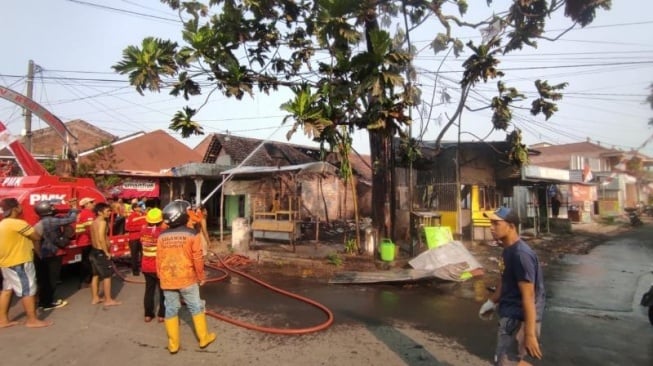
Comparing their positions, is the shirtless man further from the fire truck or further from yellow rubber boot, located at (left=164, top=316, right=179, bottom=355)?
yellow rubber boot, located at (left=164, top=316, right=179, bottom=355)

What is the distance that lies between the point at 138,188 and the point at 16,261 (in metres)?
14.6

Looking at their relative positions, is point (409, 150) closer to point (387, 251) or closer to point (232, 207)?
point (387, 251)

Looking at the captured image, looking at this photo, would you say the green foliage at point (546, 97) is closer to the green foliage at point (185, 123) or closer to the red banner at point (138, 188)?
the green foliage at point (185, 123)

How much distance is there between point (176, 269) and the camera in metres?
4.88

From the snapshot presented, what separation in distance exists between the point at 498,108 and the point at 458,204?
5.23m

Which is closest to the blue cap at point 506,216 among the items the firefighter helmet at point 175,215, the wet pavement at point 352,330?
the wet pavement at point 352,330

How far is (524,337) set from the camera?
3115mm

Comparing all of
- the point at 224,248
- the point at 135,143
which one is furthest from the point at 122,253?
the point at 135,143

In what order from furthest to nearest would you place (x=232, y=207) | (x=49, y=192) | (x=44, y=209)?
1. (x=232, y=207)
2. (x=49, y=192)
3. (x=44, y=209)

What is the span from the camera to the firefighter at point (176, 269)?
192 inches

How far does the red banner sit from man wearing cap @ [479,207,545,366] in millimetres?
17890

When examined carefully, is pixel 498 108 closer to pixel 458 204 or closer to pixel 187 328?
pixel 458 204

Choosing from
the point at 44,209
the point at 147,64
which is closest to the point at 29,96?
the point at 147,64

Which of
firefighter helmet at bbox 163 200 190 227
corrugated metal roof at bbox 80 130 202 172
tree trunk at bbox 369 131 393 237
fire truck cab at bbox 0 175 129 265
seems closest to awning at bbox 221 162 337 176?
tree trunk at bbox 369 131 393 237
